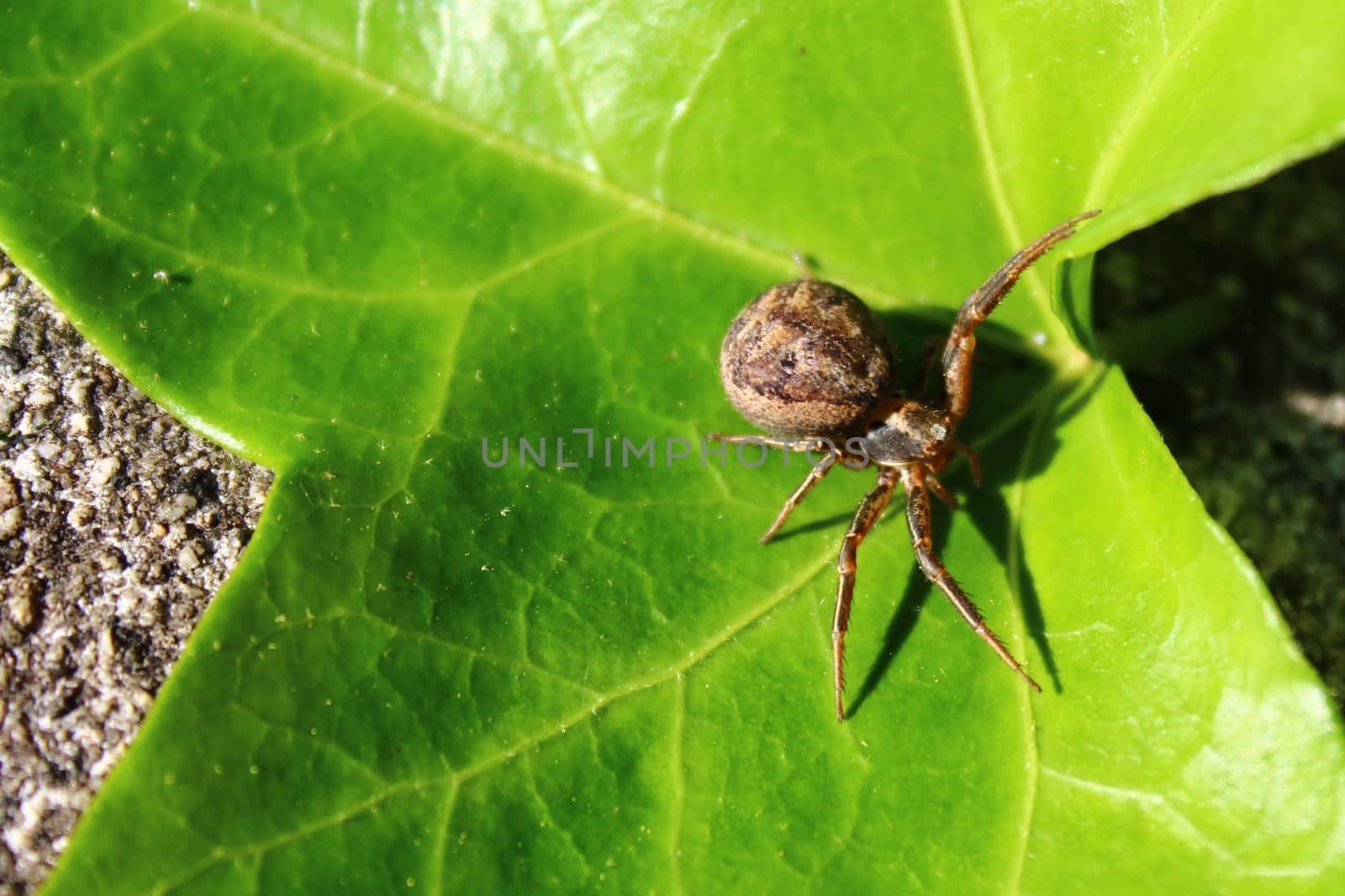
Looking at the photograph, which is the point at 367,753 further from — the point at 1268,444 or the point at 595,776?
the point at 1268,444

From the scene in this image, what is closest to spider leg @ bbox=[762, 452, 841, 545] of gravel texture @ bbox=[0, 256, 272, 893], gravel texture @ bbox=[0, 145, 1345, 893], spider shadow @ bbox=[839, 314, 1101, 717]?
spider shadow @ bbox=[839, 314, 1101, 717]

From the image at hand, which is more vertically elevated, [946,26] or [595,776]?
[946,26]

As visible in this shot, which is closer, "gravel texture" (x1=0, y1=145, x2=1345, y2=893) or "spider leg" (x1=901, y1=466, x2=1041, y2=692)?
"gravel texture" (x1=0, y1=145, x2=1345, y2=893)

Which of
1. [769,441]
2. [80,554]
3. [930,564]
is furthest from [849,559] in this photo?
[80,554]

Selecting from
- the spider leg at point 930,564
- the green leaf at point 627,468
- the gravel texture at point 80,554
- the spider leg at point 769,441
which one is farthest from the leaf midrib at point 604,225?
the gravel texture at point 80,554

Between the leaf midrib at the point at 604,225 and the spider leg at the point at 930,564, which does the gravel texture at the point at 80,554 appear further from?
the spider leg at the point at 930,564

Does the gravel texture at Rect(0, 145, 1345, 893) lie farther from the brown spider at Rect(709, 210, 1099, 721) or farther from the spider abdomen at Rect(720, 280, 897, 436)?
the spider abdomen at Rect(720, 280, 897, 436)

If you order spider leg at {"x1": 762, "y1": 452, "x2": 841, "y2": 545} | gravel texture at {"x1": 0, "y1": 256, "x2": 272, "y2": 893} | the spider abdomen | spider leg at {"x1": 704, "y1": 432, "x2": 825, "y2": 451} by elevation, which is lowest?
gravel texture at {"x1": 0, "y1": 256, "x2": 272, "y2": 893}

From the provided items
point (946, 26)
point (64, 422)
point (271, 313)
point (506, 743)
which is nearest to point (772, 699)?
point (506, 743)
